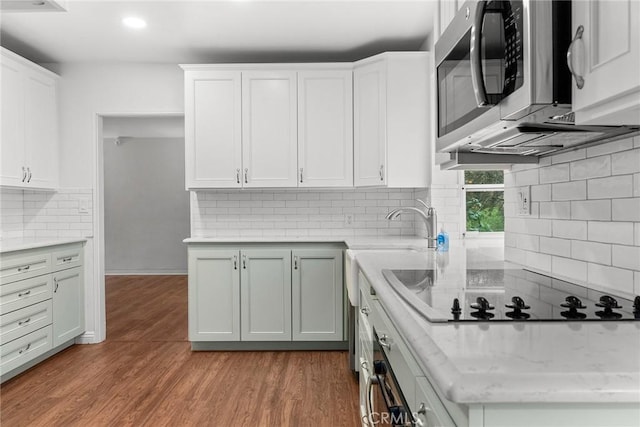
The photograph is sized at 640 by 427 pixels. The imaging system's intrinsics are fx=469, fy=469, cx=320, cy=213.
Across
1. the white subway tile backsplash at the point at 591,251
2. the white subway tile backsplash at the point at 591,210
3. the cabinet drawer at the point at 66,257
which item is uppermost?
the white subway tile backsplash at the point at 591,210

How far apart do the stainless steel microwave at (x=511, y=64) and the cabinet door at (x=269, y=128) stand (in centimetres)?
258

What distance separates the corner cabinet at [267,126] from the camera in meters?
3.98

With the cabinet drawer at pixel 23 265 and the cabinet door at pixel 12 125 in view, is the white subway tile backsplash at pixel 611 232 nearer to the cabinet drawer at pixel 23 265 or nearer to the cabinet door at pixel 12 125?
the cabinet drawer at pixel 23 265

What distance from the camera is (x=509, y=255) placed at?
6.92ft

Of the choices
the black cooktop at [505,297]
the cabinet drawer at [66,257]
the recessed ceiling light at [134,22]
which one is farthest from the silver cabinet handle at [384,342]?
the cabinet drawer at [66,257]

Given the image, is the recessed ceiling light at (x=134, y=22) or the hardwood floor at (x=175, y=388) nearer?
the hardwood floor at (x=175, y=388)

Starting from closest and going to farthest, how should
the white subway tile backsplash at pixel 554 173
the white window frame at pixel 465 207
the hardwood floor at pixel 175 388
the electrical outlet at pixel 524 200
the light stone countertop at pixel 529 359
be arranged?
1. the light stone countertop at pixel 529 359
2. the white subway tile backsplash at pixel 554 173
3. the electrical outlet at pixel 524 200
4. the hardwood floor at pixel 175 388
5. the white window frame at pixel 465 207

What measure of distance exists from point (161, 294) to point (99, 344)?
2.31 m

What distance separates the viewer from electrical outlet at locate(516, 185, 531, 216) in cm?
190

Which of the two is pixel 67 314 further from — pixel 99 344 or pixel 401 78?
pixel 401 78

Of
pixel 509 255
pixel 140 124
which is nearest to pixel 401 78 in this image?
pixel 509 255

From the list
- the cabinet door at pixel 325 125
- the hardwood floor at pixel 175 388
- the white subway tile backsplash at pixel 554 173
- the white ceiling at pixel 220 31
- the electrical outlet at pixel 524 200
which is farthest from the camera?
the cabinet door at pixel 325 125

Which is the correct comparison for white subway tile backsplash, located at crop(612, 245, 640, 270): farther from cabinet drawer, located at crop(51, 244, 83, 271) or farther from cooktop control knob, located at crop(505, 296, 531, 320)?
cabinet drawer, located at crop(51, 244, 83, 271)

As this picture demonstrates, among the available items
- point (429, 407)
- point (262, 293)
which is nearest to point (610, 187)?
point (429, 407)
